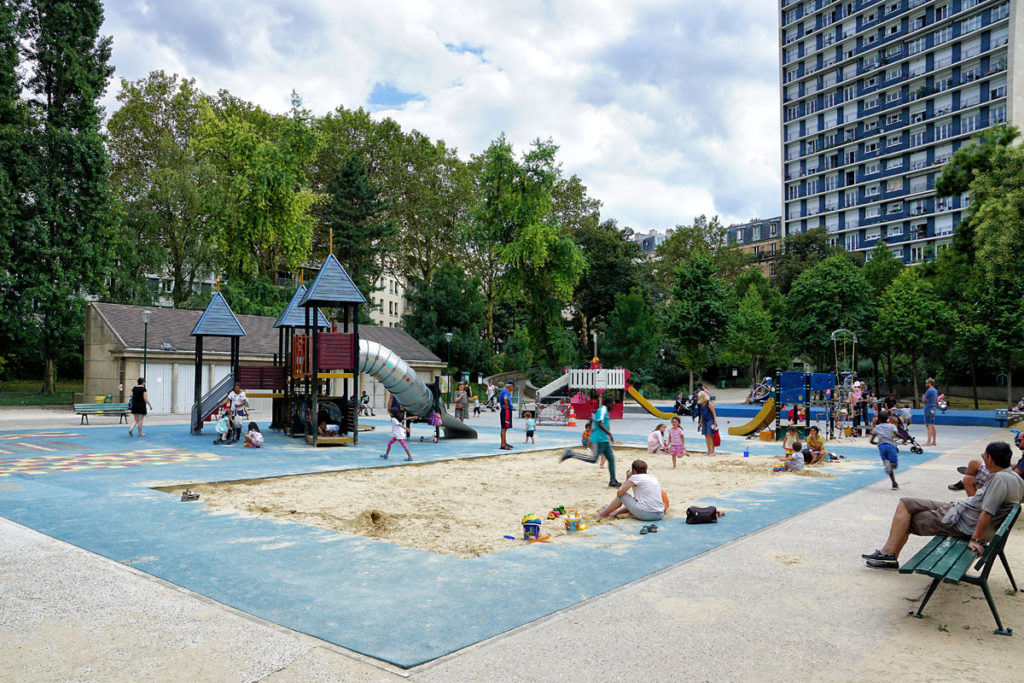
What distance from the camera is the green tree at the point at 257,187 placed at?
165ft

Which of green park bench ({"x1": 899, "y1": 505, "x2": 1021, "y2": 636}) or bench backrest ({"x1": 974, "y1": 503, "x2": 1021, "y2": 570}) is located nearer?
green park bench ({"x1": 899, "y1": 505, "x2": 1021, "y2": 636})

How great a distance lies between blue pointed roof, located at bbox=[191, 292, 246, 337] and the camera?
25938 millimetres

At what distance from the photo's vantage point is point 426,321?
56.2 meters

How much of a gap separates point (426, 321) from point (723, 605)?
50.8 meters

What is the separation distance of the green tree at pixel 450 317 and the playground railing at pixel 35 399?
80.3 feet

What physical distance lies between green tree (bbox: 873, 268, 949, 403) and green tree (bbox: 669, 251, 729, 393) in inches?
510

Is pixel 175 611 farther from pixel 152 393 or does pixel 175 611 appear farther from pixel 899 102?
pixel 899 102

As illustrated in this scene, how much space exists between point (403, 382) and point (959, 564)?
64.0 feet

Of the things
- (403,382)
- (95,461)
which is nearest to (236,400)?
(403,382)

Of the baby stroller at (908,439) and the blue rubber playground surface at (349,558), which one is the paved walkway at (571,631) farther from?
the baby stroller at (908,439)

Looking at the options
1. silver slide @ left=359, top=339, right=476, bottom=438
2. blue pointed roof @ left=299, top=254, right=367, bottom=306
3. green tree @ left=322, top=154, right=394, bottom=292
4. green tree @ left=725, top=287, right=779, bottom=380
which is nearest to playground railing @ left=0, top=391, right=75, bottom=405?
green tree @ left=322, top=154, right=394, bottom=292

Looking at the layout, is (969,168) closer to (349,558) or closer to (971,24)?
(971,24)

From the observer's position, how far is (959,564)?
582cm

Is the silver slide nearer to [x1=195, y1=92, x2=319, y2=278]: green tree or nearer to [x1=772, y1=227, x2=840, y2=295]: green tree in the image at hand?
[x1=195, y1=92, x2=319, y2=278]: green tree
